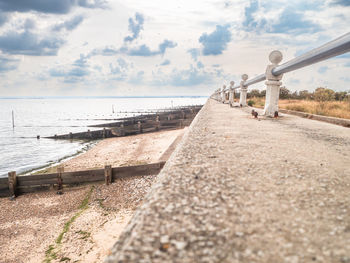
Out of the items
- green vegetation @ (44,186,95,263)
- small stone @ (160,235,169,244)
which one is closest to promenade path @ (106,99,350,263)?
small stone @ (160,235,169,244)

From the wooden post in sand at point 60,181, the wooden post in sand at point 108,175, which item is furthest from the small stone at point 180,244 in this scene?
the wooden post in sand at point 60,181

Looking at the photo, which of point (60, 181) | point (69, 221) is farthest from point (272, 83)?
point (60, 181)

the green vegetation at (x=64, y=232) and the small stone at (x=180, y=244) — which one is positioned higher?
the small stone at (x=180, y=244)

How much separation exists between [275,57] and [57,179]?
10136 mm

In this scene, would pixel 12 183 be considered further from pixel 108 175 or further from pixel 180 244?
pixel 180 244

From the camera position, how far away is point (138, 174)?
358 inches

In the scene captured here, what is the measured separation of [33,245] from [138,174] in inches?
161

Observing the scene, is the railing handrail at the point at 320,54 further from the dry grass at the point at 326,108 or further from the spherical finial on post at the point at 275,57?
the dry grass at the point at 326,108

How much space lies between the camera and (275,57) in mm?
8219

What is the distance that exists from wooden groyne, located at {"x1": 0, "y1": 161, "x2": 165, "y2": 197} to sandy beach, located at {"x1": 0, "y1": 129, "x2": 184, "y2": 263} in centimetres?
25

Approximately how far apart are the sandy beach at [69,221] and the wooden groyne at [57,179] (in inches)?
9.8

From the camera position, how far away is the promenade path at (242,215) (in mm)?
1078

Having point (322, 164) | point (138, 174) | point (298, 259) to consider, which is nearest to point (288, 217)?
point (298, 259)

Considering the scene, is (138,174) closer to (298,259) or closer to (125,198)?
(125,198)
